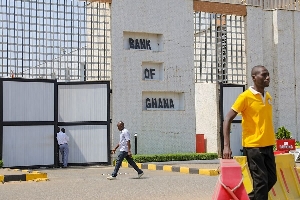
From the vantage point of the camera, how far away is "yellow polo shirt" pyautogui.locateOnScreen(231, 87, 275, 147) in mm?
7727

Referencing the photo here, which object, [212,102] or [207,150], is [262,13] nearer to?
[212,102]

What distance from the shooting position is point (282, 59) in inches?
1120

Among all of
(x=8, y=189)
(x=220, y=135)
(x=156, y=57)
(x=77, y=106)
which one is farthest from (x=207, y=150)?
(x=8, y=189)

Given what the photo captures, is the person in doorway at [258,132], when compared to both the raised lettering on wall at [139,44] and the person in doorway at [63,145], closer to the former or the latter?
the person in doorway at [63,145]

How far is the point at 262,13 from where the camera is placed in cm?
2830

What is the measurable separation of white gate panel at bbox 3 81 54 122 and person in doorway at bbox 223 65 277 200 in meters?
15.2

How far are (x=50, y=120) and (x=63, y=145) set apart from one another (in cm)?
101

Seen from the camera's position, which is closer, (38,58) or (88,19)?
(38,58)

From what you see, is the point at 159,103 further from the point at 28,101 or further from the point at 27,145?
the point at 27,145

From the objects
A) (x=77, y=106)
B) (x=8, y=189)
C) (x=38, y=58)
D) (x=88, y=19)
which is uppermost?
(x=88, y=19)

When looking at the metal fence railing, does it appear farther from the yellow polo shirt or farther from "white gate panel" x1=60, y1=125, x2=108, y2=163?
the yellow polo shirt

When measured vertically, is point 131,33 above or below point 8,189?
above

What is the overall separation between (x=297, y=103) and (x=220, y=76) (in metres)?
3.98

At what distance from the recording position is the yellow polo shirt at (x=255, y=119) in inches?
304
